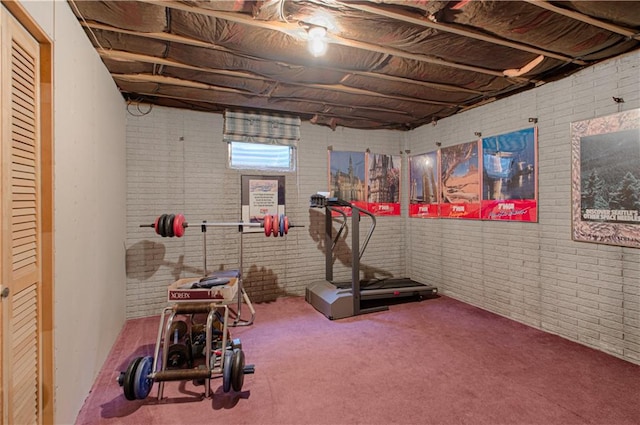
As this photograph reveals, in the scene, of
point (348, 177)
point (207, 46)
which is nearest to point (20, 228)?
point (207, 46)

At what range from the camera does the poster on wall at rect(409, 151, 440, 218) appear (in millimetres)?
5168

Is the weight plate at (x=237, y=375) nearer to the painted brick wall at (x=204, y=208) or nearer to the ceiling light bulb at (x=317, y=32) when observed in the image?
the painted brick wall at (x=204, y=208)

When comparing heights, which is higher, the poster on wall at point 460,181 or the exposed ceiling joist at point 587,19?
the exposed ceiling joist at point 587,19

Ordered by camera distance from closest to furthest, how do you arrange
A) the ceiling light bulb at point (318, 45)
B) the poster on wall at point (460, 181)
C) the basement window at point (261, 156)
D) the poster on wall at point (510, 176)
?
the ceiling light bulb at point (318, 45)
the poster on wall at point (510, 176)
the poster on wall at point (460, 181)
the basement window at point (261, 156)

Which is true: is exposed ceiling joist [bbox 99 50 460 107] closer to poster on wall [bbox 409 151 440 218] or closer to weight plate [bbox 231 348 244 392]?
poster on wall [bbox 409 151 440 218]

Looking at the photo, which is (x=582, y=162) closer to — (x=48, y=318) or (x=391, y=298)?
(x=391, y=298)

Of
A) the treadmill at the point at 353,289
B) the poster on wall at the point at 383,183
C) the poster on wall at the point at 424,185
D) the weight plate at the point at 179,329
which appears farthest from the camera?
the poster on wall at the point at 383,183

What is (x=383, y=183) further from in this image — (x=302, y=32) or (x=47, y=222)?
(x=47, y=222)

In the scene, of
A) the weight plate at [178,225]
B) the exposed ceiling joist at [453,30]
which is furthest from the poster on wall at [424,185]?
the weight plate at [178,225]

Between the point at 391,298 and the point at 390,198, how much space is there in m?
1.80

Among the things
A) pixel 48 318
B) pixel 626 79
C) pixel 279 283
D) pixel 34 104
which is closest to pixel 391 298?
pixel 279 283

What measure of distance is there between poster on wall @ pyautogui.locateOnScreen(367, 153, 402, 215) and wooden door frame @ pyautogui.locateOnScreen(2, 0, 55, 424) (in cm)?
437

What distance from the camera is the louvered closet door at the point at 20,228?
1462mm

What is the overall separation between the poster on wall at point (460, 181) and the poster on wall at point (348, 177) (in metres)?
1.27
